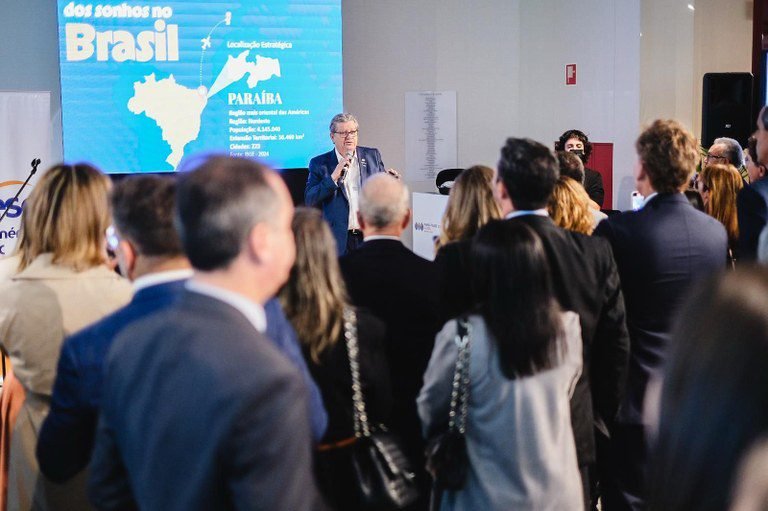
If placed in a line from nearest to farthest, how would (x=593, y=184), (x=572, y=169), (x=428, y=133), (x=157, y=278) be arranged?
(x=157, y=278), (x=572, y=169), (x=593, y=184), (x=428, y=133)

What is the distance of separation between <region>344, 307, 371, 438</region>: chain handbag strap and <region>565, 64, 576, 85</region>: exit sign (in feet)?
22.2

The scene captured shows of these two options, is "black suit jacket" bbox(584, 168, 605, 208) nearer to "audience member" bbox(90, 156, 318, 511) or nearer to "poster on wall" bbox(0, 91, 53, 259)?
"poster on wall" bbox(0, 91, 53, 259)

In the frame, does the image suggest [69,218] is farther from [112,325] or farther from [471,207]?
[471,207]

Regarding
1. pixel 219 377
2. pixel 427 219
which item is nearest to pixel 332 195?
pixel 427 219

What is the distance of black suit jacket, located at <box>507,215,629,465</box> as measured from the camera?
267 centimetres

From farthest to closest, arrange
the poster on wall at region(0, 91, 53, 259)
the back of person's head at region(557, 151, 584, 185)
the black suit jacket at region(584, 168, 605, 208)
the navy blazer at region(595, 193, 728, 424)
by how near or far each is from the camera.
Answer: the black suit jacket at region(584, 168, 605, 208), the poster on wall at region(0, 91, 53, 259), the back of person's head at region(557, 151, 584, 185), the navy blazer at region(595, 193, 728, 424)

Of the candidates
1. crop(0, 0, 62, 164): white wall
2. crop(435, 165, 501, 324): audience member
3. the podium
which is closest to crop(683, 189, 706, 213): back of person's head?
crop(435, 165, 501, 324): audience member

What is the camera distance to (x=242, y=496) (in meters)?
1.36

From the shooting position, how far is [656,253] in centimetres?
312

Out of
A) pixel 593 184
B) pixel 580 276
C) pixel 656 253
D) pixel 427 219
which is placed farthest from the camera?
pixel 593 184

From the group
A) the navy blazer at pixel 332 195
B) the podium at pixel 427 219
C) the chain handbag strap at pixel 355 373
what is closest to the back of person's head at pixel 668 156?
the chain handbag strap at pixel 355 373

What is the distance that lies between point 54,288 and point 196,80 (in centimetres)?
512

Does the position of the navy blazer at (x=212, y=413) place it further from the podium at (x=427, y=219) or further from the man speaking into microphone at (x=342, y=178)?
the man speaking into microphone at (x=342, y=178)

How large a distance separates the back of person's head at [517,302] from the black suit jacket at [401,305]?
0.54 meters
